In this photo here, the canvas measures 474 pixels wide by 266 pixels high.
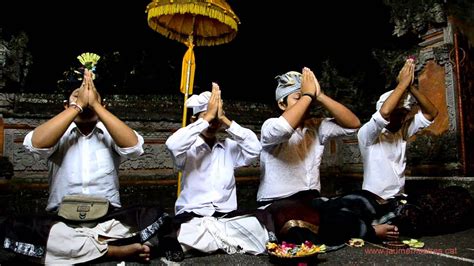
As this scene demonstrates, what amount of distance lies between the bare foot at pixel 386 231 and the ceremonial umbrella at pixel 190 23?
1.96 metres

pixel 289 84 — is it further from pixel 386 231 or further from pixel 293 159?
pixel 386 231

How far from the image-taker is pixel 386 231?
137 inches

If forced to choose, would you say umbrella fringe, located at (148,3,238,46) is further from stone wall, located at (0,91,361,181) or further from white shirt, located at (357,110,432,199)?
stone wall, located at (0,91,361,181)

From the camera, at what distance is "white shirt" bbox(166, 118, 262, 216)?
129 inches

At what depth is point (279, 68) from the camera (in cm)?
970

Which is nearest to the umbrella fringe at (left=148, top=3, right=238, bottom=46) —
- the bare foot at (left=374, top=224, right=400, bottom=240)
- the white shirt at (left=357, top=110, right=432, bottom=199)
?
the white shirt at (left=357, top=110, right=432, bottom=199)

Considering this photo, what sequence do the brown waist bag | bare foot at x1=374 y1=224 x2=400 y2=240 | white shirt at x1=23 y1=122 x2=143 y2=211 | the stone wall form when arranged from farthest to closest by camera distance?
the stone wall
bare foot at x1=374 y1=224 x2=400 y2=240
white shirt at x1=23 y1=122 x2=143 y2=211
the brown waist bag

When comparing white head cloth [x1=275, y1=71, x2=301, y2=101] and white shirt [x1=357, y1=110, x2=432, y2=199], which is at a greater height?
white head cloth [x1=275, y1=71, x2=301, y2=101]

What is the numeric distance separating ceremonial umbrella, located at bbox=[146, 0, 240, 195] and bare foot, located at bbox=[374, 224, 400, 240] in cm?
196

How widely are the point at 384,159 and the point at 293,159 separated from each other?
3.00ft

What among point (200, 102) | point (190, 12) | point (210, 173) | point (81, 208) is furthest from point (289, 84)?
point (81, 208)

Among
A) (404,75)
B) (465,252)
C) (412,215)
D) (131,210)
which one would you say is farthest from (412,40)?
(131,210)

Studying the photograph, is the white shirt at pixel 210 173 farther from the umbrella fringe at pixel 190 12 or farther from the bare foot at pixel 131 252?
the umbrella fringe at pixel 190 12

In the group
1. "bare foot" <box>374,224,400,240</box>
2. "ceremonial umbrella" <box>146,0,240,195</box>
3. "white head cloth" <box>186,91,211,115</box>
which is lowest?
"bare foot" <box>374,224,400,240</box>
